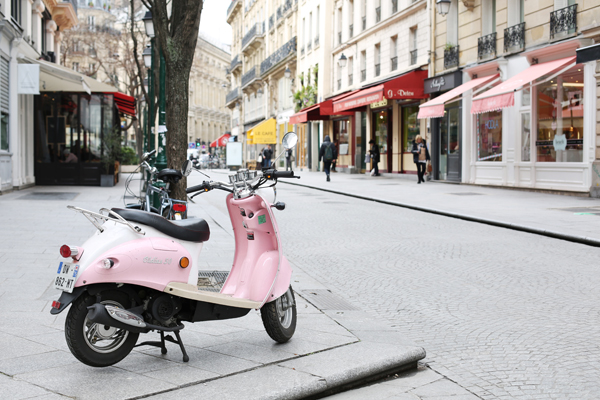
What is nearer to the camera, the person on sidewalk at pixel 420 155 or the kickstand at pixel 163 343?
the kickstand at pixel 163 343

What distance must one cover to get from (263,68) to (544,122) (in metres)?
39.2

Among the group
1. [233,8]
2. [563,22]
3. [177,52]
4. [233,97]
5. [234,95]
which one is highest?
[233,8]

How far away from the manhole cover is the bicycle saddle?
507 inches

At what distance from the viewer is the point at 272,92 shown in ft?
177

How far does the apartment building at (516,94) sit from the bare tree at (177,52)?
10.3 m

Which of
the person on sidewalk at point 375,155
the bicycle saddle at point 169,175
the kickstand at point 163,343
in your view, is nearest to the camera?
the kickstand at point 163,343

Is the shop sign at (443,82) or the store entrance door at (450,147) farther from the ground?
the shop sign at (443,82)

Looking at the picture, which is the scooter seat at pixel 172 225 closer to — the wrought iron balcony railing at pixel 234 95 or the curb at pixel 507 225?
the curb at pixel 507 225

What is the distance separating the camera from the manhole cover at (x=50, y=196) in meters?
17.1

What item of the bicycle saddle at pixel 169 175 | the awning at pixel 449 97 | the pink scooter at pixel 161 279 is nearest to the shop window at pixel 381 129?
the awning at pixel 449 97

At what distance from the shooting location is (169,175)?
5180mm

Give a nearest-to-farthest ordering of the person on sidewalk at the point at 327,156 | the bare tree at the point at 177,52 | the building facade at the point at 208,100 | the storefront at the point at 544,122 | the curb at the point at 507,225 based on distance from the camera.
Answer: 1. the bare tree at the point at 177,52
2. the curb at the point at 507,225
3. the storefront at the point at 544,122
4. the person on sidewalk at the point at 327,156
5. the building facade at the point at 208,100

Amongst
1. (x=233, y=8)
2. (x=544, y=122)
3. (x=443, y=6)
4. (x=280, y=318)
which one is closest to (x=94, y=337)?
(x=280, y=318)

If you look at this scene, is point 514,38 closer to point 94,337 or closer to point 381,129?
point 381,129
